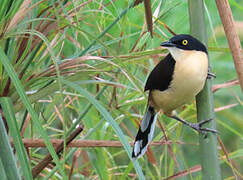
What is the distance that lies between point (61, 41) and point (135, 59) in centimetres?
23

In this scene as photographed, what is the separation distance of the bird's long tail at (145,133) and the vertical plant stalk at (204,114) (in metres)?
0.44

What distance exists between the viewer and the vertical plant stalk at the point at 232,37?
3.43 feet

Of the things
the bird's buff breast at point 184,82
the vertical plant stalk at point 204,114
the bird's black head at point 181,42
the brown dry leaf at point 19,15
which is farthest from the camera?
the bird's black head at point 181,42

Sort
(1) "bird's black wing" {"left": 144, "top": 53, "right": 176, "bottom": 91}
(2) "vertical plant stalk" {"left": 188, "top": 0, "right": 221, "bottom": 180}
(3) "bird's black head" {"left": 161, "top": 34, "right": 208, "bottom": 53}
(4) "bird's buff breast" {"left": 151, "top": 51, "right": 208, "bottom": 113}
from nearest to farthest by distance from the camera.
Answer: (2) "vertical plant stalk" {"left": 188, "top": 0, "right": 221, "bottom": 180} < (4) "bird's buff breast" {"left": 151, "top": 51, "right": 208, "bottom": 113} < (3) "bird's black head" {"left": 161, "top": 34, "right": 208, "bottom": 53} < (1) "bird's black wing" {"left": 144, "top": 53, "right": 176, "bottom": 91}

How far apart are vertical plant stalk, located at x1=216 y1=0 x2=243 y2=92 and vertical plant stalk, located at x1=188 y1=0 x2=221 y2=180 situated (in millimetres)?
48

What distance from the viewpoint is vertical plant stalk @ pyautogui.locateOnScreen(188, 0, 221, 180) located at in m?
1.04

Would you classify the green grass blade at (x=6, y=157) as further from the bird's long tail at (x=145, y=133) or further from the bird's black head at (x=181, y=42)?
the bird's black head at (x=181, y=42)

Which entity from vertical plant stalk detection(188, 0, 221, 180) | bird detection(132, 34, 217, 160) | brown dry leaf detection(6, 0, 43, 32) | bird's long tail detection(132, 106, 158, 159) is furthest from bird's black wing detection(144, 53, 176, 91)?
brown dry leaf detection(6, 0, 43, 32)

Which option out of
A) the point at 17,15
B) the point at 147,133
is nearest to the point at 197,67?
the point at 147,133

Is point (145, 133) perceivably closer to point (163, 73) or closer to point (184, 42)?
point (163, 73)

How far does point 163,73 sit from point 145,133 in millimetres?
239

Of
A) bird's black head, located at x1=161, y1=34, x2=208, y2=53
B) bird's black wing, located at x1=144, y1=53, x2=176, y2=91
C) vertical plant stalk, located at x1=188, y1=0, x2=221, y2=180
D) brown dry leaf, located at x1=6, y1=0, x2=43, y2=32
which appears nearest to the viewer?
vertical plant stalk, located at x1=188, y1=0, x2=221, y2=180

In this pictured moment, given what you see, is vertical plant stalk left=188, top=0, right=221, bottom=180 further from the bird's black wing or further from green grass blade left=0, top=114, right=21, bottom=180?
the bird's black wing

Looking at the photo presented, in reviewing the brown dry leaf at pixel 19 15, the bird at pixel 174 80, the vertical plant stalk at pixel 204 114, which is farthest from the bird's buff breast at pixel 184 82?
the brown dry leaf at pixel 19 15
